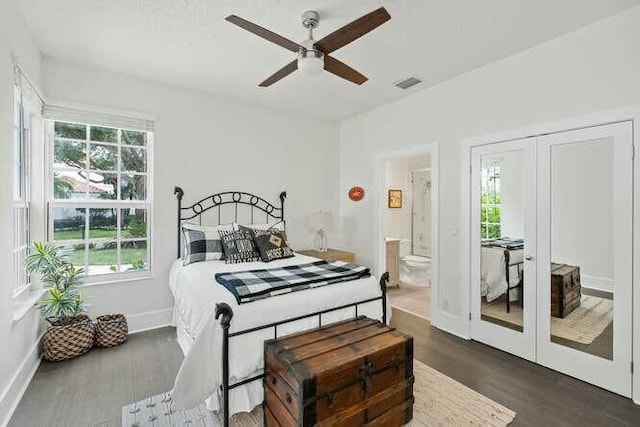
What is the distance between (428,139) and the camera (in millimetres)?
3797

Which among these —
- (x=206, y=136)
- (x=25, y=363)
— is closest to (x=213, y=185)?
(x=206, y=136)

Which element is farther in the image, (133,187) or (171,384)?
(133,187)

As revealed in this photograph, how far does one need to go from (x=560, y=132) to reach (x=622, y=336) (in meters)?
1.64

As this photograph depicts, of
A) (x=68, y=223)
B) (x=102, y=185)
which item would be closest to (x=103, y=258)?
(x=68, y=223)

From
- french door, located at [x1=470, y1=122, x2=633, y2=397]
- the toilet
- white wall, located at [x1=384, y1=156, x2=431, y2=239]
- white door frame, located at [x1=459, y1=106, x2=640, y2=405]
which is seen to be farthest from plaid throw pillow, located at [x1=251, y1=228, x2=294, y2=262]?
white wall, located at [x1=384, y1=156, x2=431, y2=239]

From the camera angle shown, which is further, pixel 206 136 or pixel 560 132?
pixel 206 136

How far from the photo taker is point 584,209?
258 cm

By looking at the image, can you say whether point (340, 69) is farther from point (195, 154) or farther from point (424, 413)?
point (424, 413)

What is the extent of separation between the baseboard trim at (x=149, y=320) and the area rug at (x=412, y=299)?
2.90m

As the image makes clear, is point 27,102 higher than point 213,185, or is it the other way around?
point 27,102

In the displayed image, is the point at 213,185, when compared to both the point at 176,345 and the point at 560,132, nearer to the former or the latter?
the point at 176,345

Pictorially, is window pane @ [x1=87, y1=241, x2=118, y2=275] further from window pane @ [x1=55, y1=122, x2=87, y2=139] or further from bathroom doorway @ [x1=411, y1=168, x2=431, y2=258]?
bathroom doorway @ [x1=411, y1=168, x2=431, y2=258]

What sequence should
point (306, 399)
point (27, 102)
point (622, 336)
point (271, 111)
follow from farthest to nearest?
point (271, 111) < point (27, 102) < point (622, 336) < point (306, 399)

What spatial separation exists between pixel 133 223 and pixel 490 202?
3.87 m
